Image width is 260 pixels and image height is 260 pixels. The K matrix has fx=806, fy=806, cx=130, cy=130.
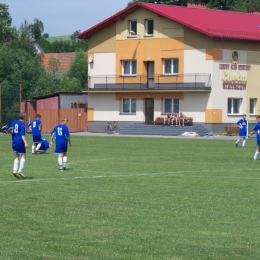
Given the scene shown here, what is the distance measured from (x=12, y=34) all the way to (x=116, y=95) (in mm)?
36622

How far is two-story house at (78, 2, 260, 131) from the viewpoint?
6141 cm

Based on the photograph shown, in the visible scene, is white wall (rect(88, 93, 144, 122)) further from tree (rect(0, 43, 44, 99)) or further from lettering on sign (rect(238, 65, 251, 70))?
tree (rect(0, 43, 44, 99))

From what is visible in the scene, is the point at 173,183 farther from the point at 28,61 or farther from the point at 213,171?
the point at 28,61

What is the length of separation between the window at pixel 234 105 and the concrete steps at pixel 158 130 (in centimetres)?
317

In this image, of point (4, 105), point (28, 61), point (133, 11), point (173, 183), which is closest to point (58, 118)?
point (4, 105)

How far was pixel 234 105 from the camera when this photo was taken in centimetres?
6306

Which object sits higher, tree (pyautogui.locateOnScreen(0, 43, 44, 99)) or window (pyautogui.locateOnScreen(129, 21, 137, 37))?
window (pyautogui.locateOnScreen(129, 21, 137, 37))

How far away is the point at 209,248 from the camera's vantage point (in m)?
12.0

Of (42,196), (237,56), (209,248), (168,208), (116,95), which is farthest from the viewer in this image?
(116,95)

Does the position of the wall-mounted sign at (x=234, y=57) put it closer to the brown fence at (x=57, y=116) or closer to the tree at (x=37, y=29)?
the brown fence at (x=57, y=116)

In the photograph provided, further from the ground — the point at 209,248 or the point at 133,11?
the point at 133,11

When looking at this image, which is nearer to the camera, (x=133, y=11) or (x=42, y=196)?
(x=42, y=196)

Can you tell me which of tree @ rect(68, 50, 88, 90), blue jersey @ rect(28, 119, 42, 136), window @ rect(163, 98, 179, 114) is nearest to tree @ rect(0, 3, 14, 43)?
tree @ rect(68, 50, 88, 90)

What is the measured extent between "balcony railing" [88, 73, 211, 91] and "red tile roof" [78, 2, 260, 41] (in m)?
3.65
